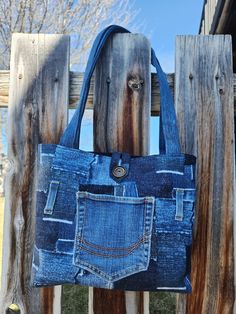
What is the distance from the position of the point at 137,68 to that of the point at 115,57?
100mm

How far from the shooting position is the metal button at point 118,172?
1.36 m

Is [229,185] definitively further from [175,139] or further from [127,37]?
[127,37]

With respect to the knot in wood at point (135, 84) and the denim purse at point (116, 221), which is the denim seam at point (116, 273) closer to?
the denim purse at point (116, 221)

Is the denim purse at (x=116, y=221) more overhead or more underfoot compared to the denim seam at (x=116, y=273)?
more overhead

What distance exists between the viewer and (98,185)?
137 cm

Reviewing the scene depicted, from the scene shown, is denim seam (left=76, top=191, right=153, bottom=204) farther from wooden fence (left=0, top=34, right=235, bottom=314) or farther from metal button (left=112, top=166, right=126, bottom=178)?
wooden fence (left=0, top=34, right=235, bottom=314)

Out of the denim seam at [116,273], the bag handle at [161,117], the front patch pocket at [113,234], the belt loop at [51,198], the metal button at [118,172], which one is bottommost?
the denim seam at [116,273]

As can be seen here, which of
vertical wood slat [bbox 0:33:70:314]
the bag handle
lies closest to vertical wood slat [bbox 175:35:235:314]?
the bag handle

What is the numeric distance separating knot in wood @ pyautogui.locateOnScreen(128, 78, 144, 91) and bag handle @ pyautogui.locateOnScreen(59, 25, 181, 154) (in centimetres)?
10

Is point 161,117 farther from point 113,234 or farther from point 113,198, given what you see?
point 113,234

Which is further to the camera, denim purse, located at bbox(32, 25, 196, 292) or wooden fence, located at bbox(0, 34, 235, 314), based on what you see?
wooden fence, located at bbox(0, 34, 235, 314)

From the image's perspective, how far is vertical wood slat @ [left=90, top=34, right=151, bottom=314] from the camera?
5.04 feet

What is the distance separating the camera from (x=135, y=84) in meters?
1.56

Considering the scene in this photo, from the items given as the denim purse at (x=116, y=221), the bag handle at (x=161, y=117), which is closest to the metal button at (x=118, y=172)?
the denim purse at (x=116, y=221)
